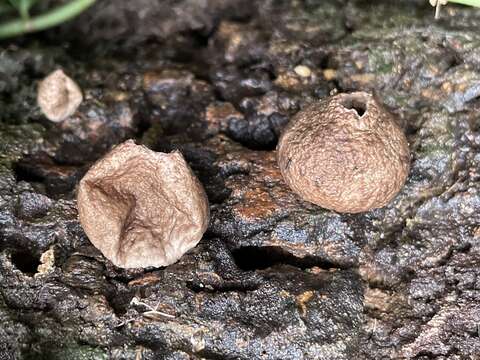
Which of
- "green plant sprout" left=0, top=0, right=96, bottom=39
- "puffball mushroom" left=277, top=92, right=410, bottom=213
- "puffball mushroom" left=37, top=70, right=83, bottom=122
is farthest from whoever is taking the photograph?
"green plant sprout" left=0, top=0, right=96, bottom=39

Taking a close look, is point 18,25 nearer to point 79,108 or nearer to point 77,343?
point 79,108

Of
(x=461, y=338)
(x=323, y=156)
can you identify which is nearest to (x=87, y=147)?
(x=323, y=156)

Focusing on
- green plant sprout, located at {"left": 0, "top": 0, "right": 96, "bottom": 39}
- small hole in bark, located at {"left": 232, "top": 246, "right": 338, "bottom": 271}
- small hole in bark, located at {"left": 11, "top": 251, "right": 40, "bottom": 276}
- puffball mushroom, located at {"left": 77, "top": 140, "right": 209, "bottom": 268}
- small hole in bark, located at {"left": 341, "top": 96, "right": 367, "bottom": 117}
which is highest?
small hole in bark, located at {"left": 341, "top": 96, "right": 367, "bottom": 117}

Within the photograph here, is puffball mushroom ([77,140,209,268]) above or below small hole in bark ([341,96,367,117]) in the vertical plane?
below

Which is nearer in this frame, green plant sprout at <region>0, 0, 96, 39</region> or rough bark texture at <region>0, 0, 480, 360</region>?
rough bark texture at <region>0, 0, 480, 360</region>

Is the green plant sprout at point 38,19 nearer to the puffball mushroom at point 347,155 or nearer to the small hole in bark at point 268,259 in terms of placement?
the puffball mushroom at point 347,155

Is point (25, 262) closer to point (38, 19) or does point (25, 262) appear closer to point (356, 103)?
point (38, 19)

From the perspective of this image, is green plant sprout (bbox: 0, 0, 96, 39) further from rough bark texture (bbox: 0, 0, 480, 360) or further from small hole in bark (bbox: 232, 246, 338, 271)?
small hole in bark (bbox: 232, 246, 338, 271)

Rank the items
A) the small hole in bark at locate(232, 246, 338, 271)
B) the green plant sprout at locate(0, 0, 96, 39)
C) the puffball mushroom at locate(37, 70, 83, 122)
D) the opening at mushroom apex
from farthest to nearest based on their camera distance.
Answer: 1. the green plant sprout at locate(0, 0, 96, 39)
2. the puffball mushroom at locate(37, 70, 83, 122)
3. the small hole in bark at locate(232, 246, 338, 271)
4. the opening at mushroom apex

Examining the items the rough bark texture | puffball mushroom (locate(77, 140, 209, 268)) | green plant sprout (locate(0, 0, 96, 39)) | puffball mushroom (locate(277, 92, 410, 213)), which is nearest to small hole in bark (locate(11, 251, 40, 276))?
the rough bark texture
